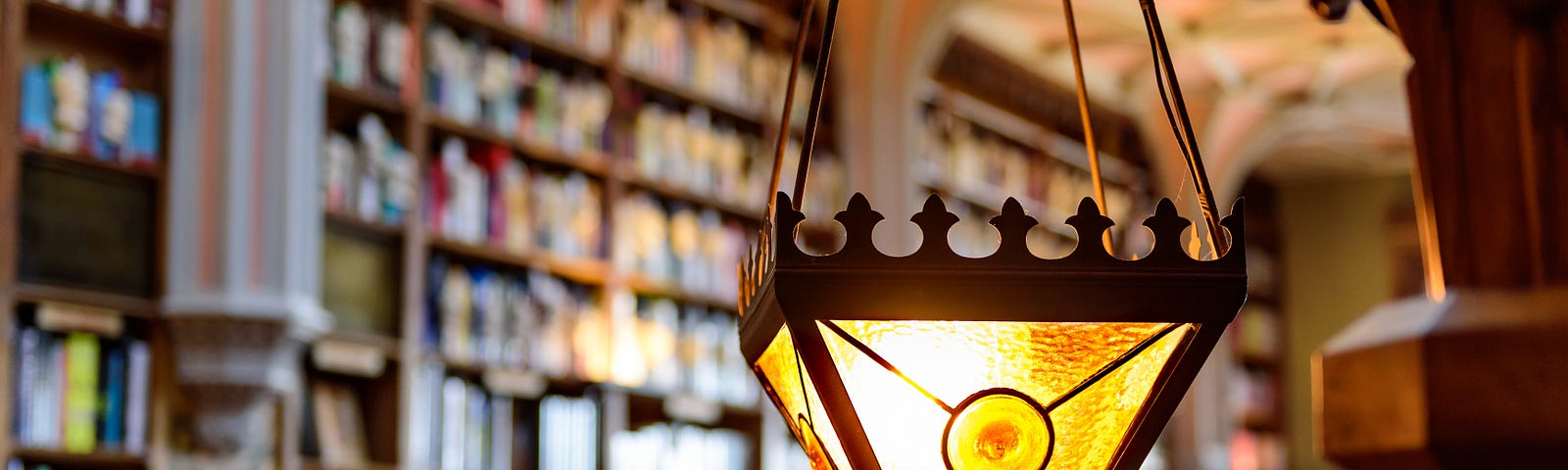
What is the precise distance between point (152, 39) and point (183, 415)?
0.91m

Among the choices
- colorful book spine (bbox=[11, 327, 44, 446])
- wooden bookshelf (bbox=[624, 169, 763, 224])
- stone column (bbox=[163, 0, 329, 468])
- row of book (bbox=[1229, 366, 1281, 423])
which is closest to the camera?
colorful book spine (bbox=[11, 327, 44, 446])

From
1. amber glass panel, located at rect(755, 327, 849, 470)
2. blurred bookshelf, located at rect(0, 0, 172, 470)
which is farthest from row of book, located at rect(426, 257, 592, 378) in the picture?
amber glass panel, located at rect(755, 327, 849, 470)

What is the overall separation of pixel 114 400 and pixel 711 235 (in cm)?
265

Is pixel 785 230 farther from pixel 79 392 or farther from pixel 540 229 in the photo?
pixel 540 229

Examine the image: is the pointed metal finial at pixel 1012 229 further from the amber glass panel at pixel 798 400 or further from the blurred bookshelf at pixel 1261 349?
the blurred bookshelf at pixel 1261 349

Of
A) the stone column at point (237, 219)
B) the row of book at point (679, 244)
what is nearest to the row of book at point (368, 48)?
the stone column at point (237, 219)

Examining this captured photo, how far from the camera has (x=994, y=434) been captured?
1328 millimetres

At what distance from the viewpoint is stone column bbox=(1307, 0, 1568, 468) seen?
1.38m

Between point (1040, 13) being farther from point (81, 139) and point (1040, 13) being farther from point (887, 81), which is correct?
point (81, 139)

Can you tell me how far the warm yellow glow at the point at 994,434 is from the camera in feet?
4.32

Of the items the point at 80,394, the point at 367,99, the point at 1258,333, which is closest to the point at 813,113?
the point at 80,394

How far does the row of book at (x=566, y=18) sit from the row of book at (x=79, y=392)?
1692 mm

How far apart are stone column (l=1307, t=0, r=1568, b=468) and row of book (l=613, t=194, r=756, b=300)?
15.2ft

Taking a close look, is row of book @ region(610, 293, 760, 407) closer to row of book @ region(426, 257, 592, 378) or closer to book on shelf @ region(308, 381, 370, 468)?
row of book @ region(426, 257, 592, 378)
